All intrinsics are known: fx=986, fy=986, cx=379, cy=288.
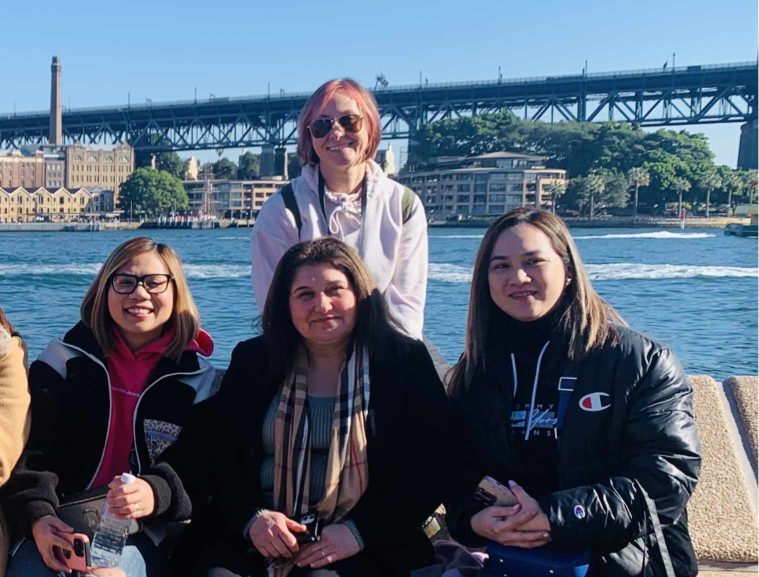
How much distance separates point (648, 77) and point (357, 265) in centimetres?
6119

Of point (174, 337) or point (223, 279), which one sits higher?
point (174, 337)

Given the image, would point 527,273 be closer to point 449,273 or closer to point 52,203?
point 449,273

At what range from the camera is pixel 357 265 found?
70.6 inches

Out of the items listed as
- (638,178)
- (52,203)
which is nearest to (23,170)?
(52,203)

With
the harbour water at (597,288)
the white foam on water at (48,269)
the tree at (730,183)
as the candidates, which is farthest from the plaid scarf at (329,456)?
the tree at (730,183)

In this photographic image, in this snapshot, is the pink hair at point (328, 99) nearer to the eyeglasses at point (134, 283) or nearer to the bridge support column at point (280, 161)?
the eyeglasses at point (134, 283)

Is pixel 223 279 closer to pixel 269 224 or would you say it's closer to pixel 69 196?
pixel 269 224

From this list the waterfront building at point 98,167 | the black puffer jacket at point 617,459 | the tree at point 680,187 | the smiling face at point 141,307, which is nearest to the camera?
the black puffer jacket at point 617,459

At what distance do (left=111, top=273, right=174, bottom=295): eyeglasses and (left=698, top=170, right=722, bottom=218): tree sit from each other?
60708 mm

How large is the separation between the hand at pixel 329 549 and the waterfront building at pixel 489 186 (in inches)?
2296

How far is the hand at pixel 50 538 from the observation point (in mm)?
1662

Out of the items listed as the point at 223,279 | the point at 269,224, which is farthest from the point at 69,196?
the point at 269,224

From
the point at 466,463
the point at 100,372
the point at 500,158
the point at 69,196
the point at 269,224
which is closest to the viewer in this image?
the point at 466,463

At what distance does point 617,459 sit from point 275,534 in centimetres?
58
